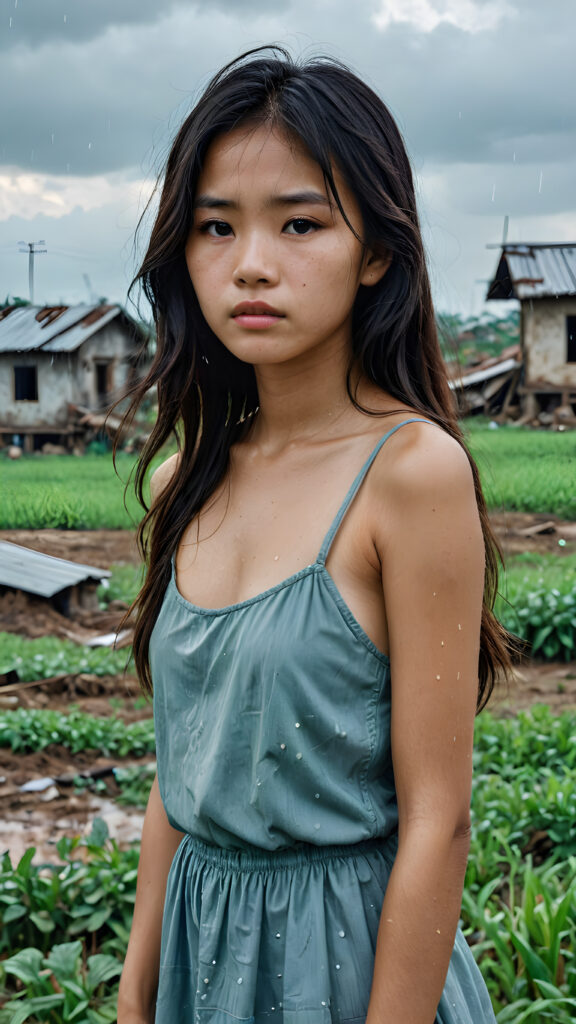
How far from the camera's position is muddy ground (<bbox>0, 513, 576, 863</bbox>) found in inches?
106

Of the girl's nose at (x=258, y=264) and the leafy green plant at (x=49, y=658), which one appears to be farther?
the leafy green plant at (x=49, y=658)

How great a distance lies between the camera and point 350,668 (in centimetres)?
99

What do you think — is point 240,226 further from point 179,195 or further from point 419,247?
point 419,247

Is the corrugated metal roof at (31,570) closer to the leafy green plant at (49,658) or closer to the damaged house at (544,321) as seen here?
the leafy green plant at (49,658)

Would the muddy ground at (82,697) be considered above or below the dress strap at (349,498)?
below

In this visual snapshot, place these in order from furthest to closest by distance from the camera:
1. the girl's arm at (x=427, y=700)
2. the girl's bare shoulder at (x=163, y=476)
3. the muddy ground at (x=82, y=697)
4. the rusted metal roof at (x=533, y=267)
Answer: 1. the rusted metal roof at (x=533, y=267)
2. the muddy ground at (x=82, y=697)
3. the girl's bare shoulder at (x=163, y=476)
4. the girl's arm at (x=427, y=700)

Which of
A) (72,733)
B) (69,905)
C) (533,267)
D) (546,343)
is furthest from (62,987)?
(533,267)

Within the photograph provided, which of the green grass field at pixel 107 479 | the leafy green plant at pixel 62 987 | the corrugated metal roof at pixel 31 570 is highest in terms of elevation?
the green grass field at pixel 107 479

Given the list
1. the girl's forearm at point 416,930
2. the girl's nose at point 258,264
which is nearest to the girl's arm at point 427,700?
the girl's forearm at point 416,930

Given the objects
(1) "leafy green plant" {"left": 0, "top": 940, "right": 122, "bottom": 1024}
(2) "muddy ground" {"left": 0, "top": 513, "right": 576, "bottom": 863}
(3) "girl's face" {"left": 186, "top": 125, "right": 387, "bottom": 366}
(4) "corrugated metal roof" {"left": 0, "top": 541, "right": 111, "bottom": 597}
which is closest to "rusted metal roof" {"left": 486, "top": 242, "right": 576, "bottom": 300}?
(2) "muddy ground" {"left": 0, "top": 513, "right": 576, "bottom": 863}

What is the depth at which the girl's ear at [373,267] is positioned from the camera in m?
1.10

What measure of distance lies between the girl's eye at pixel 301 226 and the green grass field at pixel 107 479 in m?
1.88

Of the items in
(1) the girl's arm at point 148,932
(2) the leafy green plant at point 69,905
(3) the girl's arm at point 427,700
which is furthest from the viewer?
(2) the leafy green plant at point 69,905

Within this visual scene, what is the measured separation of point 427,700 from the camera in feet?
3.14
